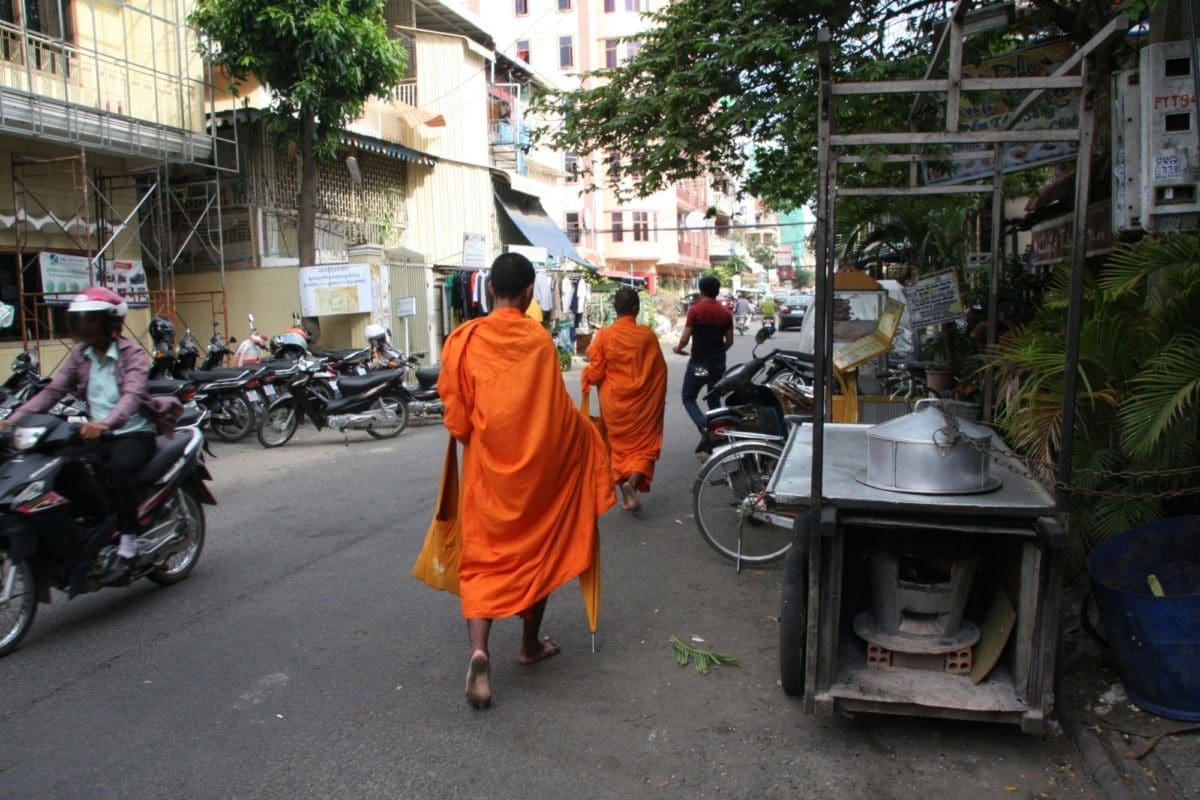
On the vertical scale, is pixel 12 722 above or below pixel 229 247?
below

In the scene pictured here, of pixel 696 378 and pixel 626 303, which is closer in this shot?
pixel 626 303

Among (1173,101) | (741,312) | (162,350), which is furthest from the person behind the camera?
(741,312)

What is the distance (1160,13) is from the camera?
4480 mm

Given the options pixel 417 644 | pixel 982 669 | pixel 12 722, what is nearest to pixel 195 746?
pixel 12 722

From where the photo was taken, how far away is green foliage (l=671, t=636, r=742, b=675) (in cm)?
391

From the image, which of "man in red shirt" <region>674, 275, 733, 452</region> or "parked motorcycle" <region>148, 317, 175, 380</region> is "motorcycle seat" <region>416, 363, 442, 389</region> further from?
"man in red shirt" <region>674, 275, 733, 452</region>

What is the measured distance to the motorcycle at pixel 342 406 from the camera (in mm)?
10172

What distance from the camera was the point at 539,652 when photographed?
3941mm

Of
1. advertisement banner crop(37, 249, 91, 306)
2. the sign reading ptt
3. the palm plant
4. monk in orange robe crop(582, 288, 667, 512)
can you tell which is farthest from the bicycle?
advertisement banner crop(37, 249, 91, 306)

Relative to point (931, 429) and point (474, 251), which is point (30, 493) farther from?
point (474, 251)

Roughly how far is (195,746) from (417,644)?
1121 millimetres

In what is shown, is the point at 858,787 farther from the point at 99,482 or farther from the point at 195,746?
the point at 99,482

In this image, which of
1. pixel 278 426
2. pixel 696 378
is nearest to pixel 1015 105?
pixel 696 378

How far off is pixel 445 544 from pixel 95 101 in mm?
11005
